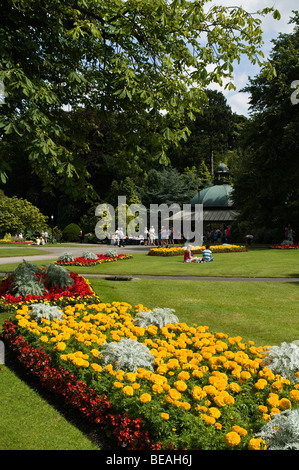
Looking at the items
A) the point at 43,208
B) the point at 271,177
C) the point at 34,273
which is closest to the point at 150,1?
the point at 34,273

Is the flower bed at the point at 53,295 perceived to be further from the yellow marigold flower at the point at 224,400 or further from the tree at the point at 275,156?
the tree at the point at 275,156

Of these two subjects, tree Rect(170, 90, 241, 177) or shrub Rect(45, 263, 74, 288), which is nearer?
shrub Rect(45, 263, 74, 288)

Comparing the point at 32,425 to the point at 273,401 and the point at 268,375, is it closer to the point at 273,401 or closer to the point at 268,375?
the point at 273,401

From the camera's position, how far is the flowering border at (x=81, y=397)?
10.6ft

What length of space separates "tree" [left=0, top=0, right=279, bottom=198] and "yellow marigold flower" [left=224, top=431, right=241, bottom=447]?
5251 millimetres

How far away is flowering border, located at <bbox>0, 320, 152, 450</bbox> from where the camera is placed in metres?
3.23

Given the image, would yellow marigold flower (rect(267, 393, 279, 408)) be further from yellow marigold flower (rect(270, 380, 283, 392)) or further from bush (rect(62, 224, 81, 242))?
bush (rect(62, 224, 81, 242))

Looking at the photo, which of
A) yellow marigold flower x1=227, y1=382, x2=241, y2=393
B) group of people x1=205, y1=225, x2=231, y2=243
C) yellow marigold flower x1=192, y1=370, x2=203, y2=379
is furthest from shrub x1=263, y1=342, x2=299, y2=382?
group of people x1=205, y1=225, x2=231, y2=243

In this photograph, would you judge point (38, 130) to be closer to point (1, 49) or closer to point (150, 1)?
point (1, 49)

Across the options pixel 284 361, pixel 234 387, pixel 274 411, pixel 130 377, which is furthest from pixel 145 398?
pixel 284 361

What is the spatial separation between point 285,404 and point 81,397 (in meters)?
1.86

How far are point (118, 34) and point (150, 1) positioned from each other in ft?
2.76

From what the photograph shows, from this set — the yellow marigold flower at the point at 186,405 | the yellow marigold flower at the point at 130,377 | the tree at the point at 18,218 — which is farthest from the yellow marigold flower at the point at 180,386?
the tree at the point at 18,218

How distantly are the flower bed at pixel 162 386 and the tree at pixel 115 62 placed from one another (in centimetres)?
326
